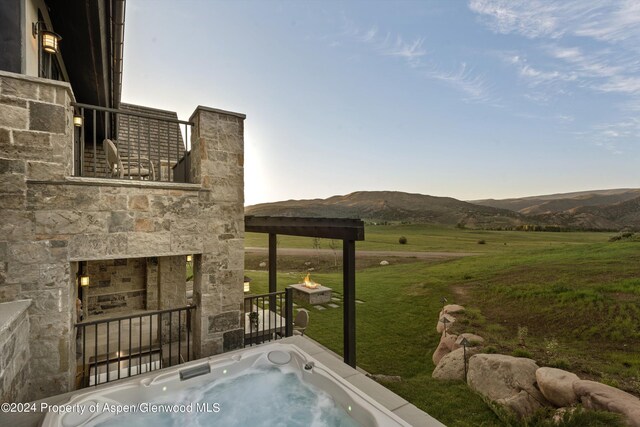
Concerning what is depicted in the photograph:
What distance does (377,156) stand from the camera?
83.7 feet

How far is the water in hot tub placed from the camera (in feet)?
9.98

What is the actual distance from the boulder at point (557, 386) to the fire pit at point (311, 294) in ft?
24.3

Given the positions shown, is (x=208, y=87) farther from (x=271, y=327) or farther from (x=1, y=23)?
(x=271, y=327)

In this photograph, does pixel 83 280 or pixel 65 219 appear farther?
pixel 83 280

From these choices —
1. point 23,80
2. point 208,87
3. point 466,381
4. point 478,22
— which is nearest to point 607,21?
point 478,22

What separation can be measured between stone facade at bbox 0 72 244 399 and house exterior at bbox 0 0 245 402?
1 centimetres

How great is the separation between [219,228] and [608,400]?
5843mm

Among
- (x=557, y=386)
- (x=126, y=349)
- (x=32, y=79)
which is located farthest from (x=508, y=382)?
(x=32, y=79)

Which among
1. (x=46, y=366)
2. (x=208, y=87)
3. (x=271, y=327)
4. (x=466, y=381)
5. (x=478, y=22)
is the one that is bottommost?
(x=466, y=381)

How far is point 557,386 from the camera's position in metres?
3.61

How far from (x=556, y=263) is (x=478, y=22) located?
391 inches

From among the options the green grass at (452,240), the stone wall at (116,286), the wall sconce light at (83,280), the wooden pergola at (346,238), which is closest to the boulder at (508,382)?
the wooden pergola at (346,238)

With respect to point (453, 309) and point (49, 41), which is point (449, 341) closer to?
point (453, 309)

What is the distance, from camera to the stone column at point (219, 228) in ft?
14.0
